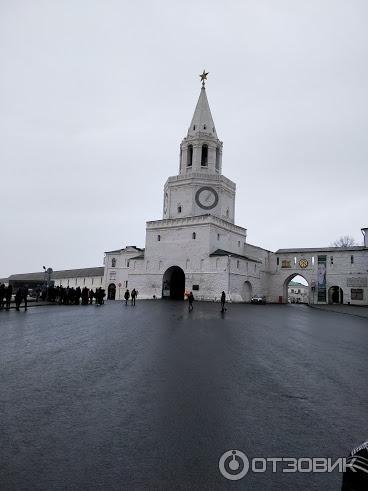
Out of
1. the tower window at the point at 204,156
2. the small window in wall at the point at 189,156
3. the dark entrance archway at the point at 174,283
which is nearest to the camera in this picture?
the dark entrance archway at the point at 174,283

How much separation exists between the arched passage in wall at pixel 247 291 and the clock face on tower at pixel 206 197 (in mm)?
11044

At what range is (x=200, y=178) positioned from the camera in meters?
51.5

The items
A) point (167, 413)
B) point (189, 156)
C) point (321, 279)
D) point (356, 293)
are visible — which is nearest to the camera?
point (167, 413)

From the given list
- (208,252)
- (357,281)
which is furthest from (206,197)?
(357,281)

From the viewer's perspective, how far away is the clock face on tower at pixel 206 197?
5184 cm

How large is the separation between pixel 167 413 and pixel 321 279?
53.1 meters

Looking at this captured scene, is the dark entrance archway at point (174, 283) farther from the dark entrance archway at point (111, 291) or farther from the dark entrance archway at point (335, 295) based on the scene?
the dark entrance archway at point (335, 295)

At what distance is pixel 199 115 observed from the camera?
53.7 m

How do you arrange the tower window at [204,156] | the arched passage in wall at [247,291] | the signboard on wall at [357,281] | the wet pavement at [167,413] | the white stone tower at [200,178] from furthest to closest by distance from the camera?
the tower window at [204,156] < the signboard on wall at [357,281] < the white stone tower at [200,178] < the arched passage in wall at [247,291] < the wet pavement at [167,413]

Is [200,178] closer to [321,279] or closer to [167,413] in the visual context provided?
[321,279]

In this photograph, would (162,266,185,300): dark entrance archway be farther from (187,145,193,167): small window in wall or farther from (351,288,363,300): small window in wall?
(351,288,363,300): small window in wall

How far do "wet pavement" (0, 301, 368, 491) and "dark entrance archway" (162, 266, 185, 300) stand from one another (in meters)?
40.0

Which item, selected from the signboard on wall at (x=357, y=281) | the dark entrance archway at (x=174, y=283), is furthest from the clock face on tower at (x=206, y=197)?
the signboard on wall at (x=357, y=281)

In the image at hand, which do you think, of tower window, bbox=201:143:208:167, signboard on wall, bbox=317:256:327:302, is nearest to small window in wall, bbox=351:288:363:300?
signboard on wall, bbox=317:256:327:302
